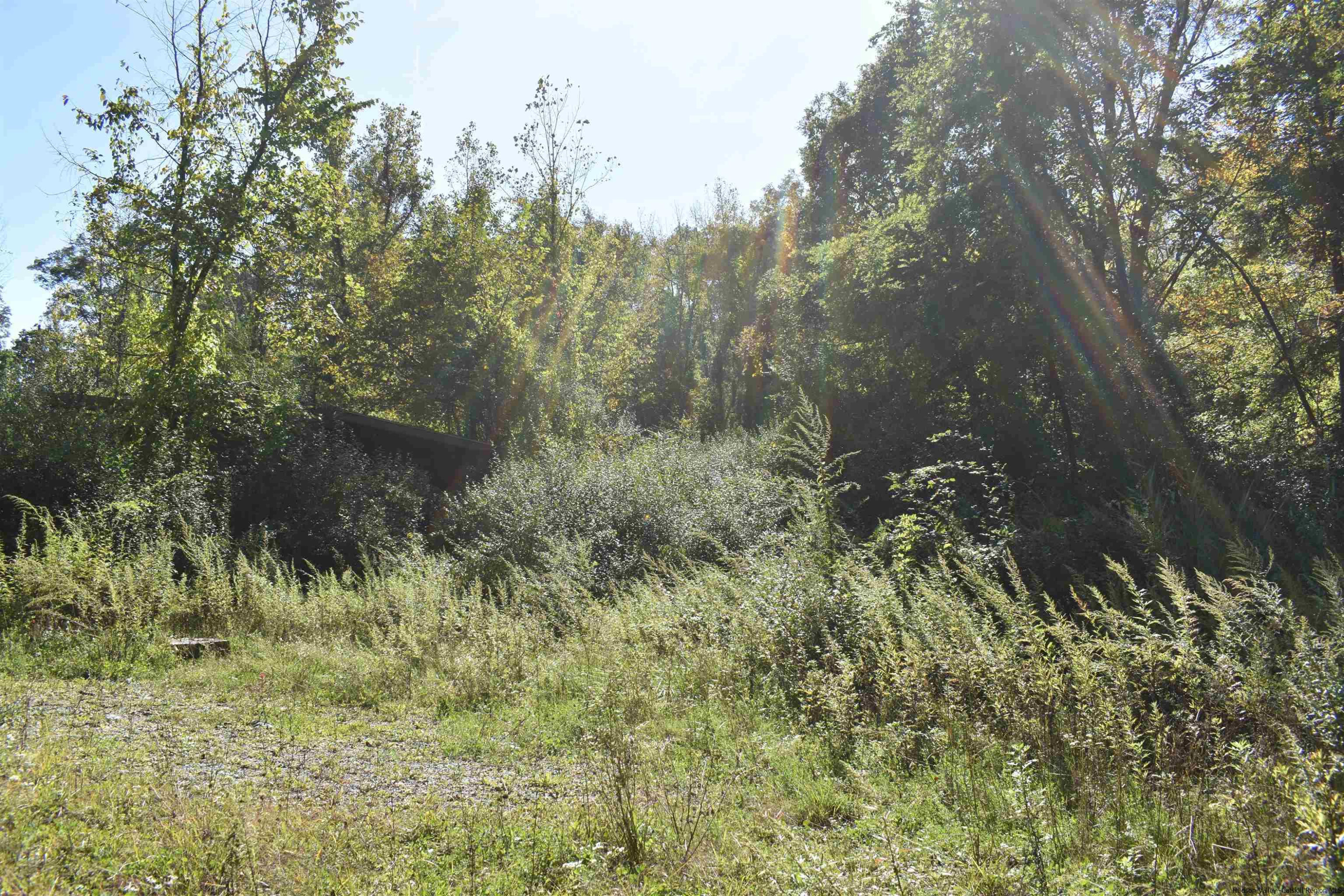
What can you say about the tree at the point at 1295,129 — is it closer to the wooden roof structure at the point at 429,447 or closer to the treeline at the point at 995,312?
the treeline at the point at 995,312

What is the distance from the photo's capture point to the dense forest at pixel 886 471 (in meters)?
4.29

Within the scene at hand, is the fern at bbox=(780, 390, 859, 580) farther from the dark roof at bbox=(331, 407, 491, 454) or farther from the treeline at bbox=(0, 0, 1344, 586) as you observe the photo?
the dark roof at bbox=(331, 407, 491, 454)

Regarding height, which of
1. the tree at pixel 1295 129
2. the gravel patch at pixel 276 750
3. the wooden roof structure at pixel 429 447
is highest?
the tree at pixel 1295 129

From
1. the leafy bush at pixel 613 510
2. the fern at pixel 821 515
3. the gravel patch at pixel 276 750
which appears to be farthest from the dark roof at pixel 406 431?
the gravel patch at pixel 276 750

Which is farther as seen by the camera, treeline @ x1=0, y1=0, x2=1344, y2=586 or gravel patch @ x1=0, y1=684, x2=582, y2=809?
treeline @ x1=0, y1=0, x2=1344, y2=586

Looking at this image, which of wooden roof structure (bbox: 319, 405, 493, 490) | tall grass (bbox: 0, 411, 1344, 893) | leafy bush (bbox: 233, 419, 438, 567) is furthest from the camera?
wooden roof structure (bbox: 319, 405, 493, 490)

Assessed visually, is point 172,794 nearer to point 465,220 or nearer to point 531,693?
point 531,693

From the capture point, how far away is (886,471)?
17.0 m

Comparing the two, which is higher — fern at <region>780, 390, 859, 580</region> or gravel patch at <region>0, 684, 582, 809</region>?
fern at <region>780, 390, 859, 580</region>

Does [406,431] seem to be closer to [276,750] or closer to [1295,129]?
[276,750]

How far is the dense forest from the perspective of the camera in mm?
4285

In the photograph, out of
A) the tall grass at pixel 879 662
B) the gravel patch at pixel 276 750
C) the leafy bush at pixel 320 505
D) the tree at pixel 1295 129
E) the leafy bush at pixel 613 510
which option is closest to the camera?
the tall grass at pixel 879 662

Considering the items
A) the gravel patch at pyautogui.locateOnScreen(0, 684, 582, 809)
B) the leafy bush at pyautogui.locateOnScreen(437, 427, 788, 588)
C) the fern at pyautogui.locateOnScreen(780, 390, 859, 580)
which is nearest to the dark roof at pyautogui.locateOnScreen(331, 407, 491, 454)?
the leafy bush at pyautogui.locateOnScreen(437, 427, 788, 588)

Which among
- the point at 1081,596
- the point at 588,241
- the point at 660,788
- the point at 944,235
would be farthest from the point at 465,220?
the point at 660,788
